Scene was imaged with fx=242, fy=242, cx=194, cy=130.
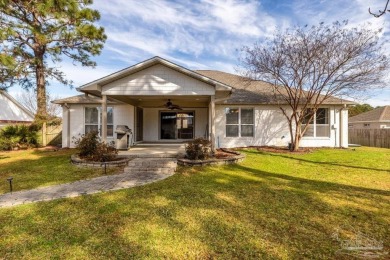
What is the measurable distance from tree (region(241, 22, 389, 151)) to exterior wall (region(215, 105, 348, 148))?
105 centimetres

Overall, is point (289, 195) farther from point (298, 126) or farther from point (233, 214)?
point (298, 126)

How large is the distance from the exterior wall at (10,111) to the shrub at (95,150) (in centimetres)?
2120

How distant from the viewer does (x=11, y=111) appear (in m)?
26.6

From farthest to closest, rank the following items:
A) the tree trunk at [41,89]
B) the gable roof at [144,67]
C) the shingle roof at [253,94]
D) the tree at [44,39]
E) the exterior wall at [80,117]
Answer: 1. the tree trunk at [41,89]
2. the exterior wall at [80,117]
3. the shingle roof at [253,94]
4. the tree at [44,39]
5. the gable roof at [144,67]

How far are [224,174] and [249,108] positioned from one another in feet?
25.2

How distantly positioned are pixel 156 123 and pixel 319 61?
1032 cm

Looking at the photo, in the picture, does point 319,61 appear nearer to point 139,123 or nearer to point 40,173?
point 139,123

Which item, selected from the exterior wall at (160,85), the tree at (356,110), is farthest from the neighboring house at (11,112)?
the tree at (356,110)

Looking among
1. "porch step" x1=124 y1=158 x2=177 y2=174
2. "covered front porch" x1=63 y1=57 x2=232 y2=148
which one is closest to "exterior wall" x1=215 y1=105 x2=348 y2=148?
"covered front porch" x1=63 y1=57 x2=232 y2=148

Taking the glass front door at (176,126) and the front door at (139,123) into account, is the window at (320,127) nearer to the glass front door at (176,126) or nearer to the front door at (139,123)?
the glass front door at (176,126)

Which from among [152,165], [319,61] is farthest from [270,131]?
[152,165]

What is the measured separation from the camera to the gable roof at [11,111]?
999 inches

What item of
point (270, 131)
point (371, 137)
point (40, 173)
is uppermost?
point (270, 131)

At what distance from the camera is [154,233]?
3908 mm
